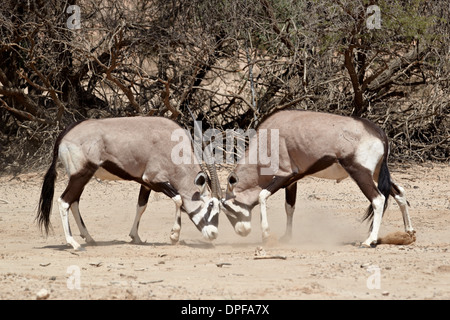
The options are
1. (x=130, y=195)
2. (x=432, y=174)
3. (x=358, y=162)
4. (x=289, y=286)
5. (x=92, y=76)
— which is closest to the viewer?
(x=289, y=286)

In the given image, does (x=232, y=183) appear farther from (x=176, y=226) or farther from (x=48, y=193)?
(x=48, y=193)

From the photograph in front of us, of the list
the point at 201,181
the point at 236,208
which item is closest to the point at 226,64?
the point at 236,208

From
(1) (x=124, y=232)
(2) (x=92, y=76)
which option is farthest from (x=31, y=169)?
(1) (x=124, y=232)

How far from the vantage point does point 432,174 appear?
1279cm

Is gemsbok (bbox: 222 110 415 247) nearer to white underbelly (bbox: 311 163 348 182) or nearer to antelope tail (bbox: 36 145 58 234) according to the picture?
white underbelly (bbox: 311 163 348 182)

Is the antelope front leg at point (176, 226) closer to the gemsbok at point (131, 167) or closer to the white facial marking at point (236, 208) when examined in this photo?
the gemsbok at point (131, 167)

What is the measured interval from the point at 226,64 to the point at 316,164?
6.11 metres

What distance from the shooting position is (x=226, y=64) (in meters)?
14.4

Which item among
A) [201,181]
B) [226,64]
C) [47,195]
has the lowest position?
[47,195]

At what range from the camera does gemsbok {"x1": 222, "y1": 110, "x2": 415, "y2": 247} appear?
27.9 feet

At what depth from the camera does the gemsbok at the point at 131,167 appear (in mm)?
8531

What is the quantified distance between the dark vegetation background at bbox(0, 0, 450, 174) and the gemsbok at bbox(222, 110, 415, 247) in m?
3.91

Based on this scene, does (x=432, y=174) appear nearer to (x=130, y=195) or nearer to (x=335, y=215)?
(x=335, y=215)

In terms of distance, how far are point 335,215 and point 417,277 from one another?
14.4ft
